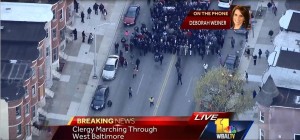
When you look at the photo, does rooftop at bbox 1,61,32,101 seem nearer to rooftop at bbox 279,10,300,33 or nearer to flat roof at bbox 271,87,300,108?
flat roof at bbox 271,87,300,108

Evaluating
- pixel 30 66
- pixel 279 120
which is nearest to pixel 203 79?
pixel 279 120

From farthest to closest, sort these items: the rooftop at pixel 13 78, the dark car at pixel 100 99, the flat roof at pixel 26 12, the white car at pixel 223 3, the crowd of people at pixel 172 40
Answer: the white car at pixel 223 3
the crowd of people at pixel 172 40
the dark car at pixel 100 99
the flat roof at pixel 26 12
the rooftop at pixel 13 78

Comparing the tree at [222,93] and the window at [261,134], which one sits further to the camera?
the window at [261,134]

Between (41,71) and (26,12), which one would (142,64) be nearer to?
(41,71)

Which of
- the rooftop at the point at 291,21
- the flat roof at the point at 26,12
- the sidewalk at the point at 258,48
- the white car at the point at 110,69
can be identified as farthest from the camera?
the rooftop at the point at 291,21

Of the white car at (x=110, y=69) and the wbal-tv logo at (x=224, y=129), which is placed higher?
the wbal-tv logo at (x=224, y=129)

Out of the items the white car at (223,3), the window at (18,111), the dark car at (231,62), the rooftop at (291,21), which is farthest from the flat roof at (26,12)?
the rooftop at (291,21)

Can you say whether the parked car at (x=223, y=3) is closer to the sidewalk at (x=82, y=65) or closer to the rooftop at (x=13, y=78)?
the sidewalk at (x=82, y=65)
